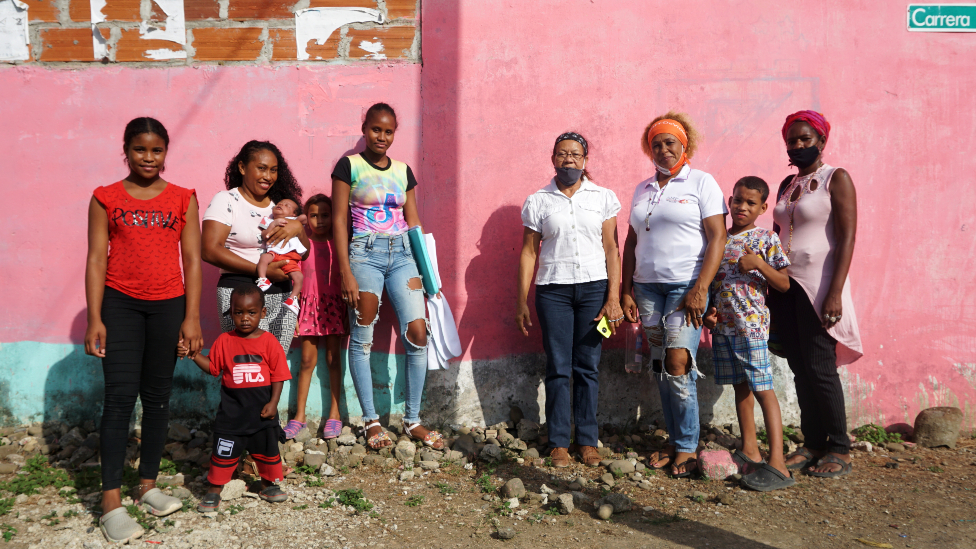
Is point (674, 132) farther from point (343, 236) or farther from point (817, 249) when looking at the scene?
point (343, 236)

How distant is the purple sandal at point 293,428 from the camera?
13.5 feet

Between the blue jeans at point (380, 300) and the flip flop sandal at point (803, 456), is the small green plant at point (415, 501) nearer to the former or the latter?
the blue jeans at point (380, 300)

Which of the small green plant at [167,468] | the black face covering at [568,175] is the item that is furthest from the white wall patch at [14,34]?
the black face covering at [568,175]

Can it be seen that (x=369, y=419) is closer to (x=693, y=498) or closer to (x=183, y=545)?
(x=183, y=545)

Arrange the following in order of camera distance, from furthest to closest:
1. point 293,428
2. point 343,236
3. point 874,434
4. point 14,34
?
point 874,434 → point 14,34 → point 293,428 → point 343,236

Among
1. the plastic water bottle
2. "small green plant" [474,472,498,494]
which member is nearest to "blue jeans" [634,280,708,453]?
the plastic water bottle

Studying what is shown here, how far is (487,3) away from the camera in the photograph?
4.43 meters

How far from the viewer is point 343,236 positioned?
12.9ft

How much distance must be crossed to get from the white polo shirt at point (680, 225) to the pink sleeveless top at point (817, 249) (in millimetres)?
483

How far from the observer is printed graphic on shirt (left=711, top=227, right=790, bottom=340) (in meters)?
3.71

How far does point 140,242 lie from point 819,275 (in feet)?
12.0

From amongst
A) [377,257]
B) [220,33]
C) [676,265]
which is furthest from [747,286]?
[220,33]

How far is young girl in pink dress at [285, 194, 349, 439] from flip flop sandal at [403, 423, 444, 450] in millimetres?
465

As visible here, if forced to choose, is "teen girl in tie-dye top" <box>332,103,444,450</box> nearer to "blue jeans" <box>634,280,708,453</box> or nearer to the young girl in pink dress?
the young girl in pink dress
